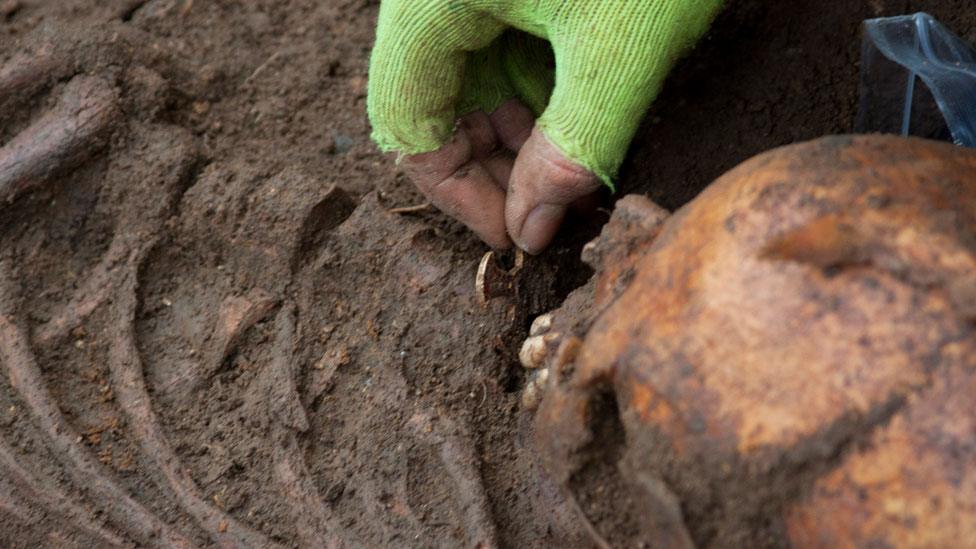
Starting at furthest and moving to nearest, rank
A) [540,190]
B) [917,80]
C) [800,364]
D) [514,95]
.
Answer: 1. [514,95]
2. [917,80]
3. [540,190]
4. [800,364]

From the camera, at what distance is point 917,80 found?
185 centimetres

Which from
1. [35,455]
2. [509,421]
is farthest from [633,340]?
[35,455]

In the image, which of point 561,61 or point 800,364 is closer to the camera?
point 800,364

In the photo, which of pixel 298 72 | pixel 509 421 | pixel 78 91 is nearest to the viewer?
pixel 509 421

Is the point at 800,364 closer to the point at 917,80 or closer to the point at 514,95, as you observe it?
the point at 917,80

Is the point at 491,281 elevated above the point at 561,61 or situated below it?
below

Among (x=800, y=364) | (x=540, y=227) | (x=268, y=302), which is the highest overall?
(x=800, y=364)

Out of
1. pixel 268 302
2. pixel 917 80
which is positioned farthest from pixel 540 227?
pixel 917 80

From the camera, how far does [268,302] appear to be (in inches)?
72.3

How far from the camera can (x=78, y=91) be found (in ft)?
6.72

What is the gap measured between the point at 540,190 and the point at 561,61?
0.23 meters

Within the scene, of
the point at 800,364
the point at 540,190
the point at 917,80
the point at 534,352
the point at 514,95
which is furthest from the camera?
the point at 514,95

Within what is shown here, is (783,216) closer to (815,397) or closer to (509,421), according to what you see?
(815,397)

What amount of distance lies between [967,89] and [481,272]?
0.88 meters
